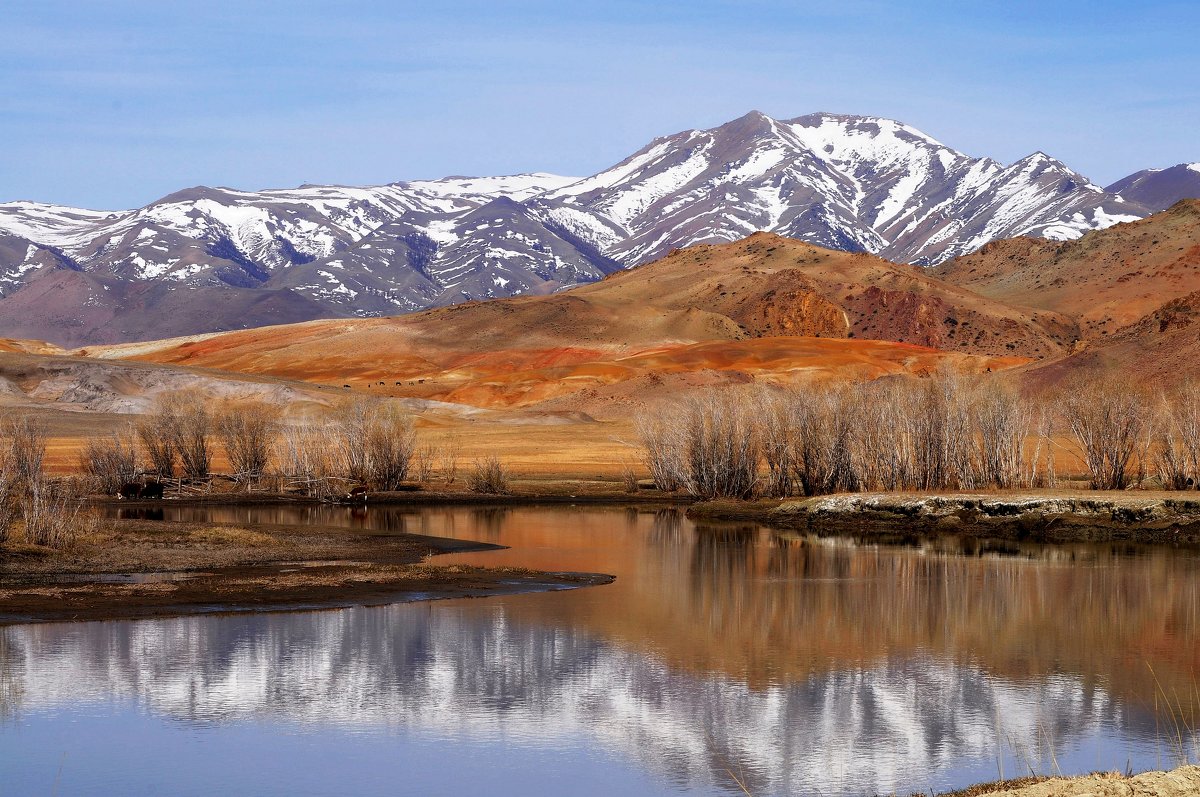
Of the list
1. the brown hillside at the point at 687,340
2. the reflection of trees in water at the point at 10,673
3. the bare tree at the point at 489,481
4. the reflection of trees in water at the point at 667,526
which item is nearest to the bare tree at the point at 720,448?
the reflection of trees in water at the point at 667,526

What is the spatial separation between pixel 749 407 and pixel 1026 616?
27.9 m

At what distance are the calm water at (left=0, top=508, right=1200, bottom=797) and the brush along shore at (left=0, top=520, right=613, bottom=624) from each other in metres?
1.42

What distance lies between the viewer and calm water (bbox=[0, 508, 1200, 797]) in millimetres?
18234

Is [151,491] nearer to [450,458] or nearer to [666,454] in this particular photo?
[450,458]

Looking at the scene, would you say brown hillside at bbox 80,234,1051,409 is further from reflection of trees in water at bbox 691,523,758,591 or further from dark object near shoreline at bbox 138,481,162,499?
reflection of trees in water at bbox 691,523,758,591

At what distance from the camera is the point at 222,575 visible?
33562 millimetres

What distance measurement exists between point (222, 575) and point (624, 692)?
Result: 14.4 m

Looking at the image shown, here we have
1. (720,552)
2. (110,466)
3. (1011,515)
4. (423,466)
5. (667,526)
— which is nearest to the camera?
(720,552)

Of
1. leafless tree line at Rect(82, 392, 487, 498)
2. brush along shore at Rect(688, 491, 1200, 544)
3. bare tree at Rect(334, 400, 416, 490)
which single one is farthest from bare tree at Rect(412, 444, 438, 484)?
brush along shore at Rect(688, 491, 1200, 544)

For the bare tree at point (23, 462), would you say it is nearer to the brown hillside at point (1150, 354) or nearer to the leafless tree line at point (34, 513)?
the leafless tree line at point (34, 513)

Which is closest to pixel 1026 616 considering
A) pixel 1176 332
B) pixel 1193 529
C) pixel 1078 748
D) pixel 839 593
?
pixel 839 593

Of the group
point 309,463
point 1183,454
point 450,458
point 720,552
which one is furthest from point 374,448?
point 1183,454

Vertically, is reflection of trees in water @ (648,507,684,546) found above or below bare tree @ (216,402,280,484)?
below

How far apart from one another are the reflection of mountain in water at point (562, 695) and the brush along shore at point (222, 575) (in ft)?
7.84
